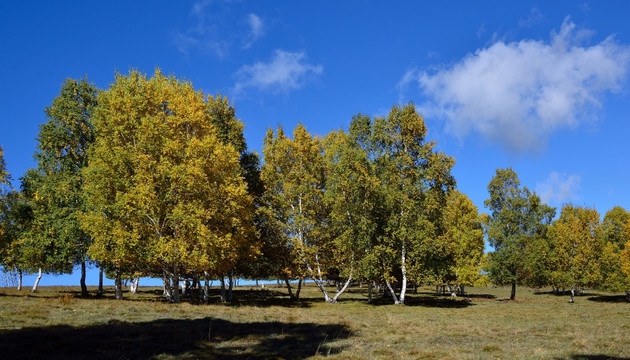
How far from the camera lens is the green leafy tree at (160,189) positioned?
31500mm

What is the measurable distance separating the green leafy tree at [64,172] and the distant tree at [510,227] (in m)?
59.4

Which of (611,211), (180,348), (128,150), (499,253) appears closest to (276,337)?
(180,348)

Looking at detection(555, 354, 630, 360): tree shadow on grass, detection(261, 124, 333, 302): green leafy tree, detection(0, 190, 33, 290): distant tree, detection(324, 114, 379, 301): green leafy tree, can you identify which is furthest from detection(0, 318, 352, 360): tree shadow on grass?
detection(0, 190, 33, 290): distant tree

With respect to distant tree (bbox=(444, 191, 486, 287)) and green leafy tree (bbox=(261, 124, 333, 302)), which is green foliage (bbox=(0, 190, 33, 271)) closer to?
green leafy tree (bbox=(261, 124, 333, 302))

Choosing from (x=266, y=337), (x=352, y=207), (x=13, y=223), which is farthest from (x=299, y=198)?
(x=13, y=223)

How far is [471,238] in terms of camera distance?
196ft

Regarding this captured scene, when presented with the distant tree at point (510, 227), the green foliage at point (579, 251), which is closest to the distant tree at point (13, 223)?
the distant tree at point (510, 227)

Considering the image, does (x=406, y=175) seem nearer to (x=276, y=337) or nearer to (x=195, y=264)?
(x=195, y=264)

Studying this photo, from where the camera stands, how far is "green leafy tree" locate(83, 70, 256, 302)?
103ft

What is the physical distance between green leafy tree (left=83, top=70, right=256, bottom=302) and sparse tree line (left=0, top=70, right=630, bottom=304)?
0.50 feet

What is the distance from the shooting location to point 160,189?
33562 mm

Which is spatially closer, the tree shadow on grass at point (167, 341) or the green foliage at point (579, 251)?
the tree shadow on grass at point (167, 341)

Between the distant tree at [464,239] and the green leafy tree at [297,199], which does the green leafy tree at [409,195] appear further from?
the distant tree at [464,239]

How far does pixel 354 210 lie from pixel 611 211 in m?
73.7
